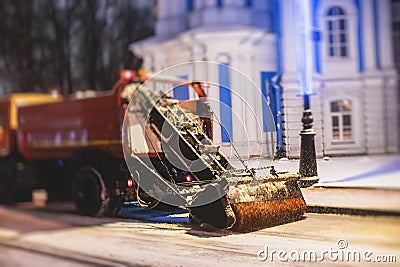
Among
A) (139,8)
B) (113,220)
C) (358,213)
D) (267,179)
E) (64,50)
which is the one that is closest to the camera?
(358,213)

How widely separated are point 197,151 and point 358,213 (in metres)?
0.43

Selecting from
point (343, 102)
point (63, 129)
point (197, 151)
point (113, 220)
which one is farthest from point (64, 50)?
point (343, 102)

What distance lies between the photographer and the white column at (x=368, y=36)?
1.19 m

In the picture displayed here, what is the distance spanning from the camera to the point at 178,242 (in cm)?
153

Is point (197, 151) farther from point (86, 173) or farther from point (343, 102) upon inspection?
point (86, 173)

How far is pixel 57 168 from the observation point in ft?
6.47

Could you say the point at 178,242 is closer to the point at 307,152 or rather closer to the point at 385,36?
the point at 307,152

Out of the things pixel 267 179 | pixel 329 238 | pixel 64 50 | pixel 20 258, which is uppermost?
pixel 64 50

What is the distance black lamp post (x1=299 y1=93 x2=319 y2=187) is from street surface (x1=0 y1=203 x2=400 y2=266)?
0.27 feet

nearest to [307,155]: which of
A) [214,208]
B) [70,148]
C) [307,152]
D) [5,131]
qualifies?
[307,152]

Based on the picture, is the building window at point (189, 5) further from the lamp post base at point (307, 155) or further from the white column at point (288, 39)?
the lamp post base at point (307, 155)

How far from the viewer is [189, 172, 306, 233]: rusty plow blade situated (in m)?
1.36

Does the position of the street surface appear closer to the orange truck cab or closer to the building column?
the orange truck cab

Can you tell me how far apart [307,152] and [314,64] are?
195mm
